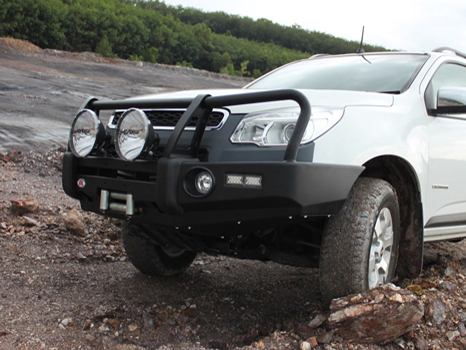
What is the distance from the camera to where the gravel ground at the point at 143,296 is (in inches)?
108

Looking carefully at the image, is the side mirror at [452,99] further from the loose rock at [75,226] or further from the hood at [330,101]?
the loose rock at [75,226]

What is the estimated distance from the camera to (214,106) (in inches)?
103

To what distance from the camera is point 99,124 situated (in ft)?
9.44

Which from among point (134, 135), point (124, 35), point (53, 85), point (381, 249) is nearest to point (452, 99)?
point (381, 249)

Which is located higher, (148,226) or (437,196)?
(437,196)

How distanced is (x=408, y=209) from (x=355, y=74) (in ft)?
3.35

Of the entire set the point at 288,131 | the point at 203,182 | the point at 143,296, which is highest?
the point at 288,131

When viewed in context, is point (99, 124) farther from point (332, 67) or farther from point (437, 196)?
point (437, 196)

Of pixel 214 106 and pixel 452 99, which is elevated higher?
pixel 452 99

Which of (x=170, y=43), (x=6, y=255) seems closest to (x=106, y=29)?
(x=170, y=43)

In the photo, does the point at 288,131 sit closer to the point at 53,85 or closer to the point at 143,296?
the point at 143,296

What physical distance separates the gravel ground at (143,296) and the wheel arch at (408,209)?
208 mm

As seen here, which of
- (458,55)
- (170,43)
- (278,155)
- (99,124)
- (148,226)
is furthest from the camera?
(170,43)

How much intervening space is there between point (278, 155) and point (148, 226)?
1005 mm
